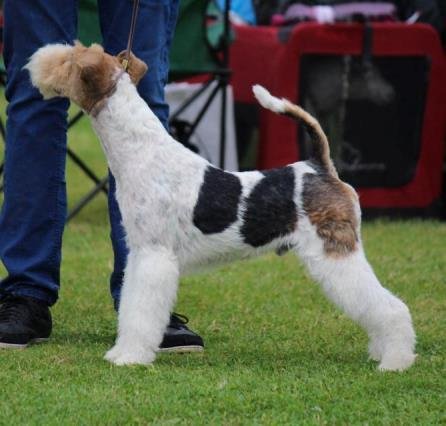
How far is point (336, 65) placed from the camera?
7363mm

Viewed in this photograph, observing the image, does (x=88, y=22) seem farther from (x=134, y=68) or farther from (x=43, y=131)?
(x=134, y=68)

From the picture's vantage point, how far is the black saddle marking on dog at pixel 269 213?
3.80 m

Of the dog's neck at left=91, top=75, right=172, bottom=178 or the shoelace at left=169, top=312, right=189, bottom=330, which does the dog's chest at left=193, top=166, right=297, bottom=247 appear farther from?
the shoelace at left=169, top=312, right=189, bottom=330

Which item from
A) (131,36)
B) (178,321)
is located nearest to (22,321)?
(178,321)

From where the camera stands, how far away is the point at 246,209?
380cm

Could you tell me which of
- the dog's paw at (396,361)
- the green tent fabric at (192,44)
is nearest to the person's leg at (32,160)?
the dog's paw at (396,361)

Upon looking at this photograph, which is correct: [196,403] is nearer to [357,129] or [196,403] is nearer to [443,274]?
[443,274]

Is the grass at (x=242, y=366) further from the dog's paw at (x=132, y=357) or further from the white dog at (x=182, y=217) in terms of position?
the white dog at (x=182, y=217)

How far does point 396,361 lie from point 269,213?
68cm

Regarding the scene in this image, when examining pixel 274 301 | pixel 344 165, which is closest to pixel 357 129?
pixel 344 165

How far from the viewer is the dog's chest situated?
379 cm

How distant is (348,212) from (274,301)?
4.90ft

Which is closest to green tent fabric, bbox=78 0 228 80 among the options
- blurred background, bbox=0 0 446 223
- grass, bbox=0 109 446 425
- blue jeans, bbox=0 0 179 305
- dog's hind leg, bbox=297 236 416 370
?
blurred background, bbox=0 0 446 223

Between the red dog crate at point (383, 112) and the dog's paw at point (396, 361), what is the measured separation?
370 cm
